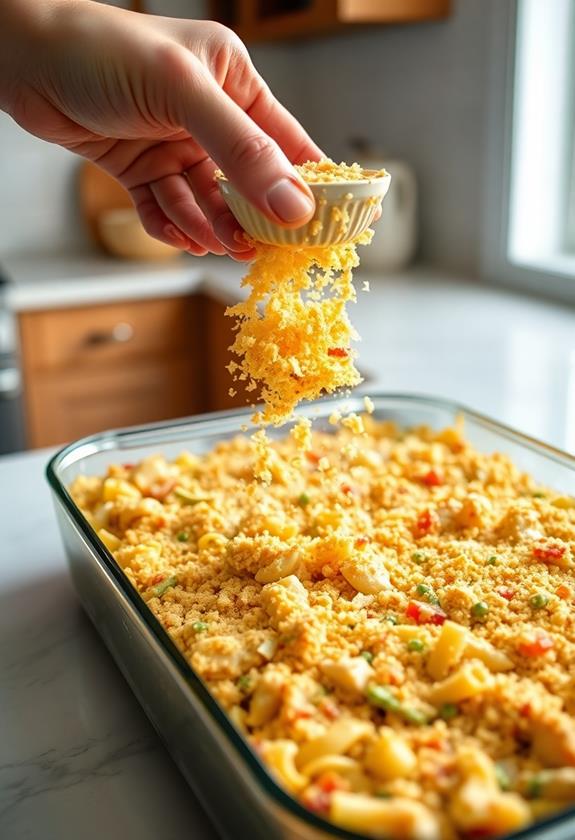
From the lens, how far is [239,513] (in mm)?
1055

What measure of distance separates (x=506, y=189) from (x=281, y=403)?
5.53ft

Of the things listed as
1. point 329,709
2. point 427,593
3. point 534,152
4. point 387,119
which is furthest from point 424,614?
point 387,119

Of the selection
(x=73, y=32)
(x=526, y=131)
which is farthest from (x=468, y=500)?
(x=526, y=131)

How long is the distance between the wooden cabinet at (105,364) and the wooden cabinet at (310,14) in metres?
0.87

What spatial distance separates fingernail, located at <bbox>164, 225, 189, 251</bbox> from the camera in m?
1.21

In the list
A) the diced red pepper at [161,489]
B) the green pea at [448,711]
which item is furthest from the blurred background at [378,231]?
the green pea at [448,711]

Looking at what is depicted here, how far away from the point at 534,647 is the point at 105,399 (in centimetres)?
218

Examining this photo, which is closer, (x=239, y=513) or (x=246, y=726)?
(x=246, y=726)

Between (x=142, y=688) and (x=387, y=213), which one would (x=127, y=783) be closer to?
(x=142, y=688)

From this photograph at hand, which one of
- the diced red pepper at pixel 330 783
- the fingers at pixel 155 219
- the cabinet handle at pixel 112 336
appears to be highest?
the fingers at pixel 155 219

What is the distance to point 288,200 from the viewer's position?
0.79 m

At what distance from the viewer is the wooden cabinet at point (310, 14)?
2.38m

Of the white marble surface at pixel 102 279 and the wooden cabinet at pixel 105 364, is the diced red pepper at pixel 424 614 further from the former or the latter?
the wooden cabinet at pixel 105 364

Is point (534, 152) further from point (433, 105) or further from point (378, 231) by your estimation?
point (378, 231)
